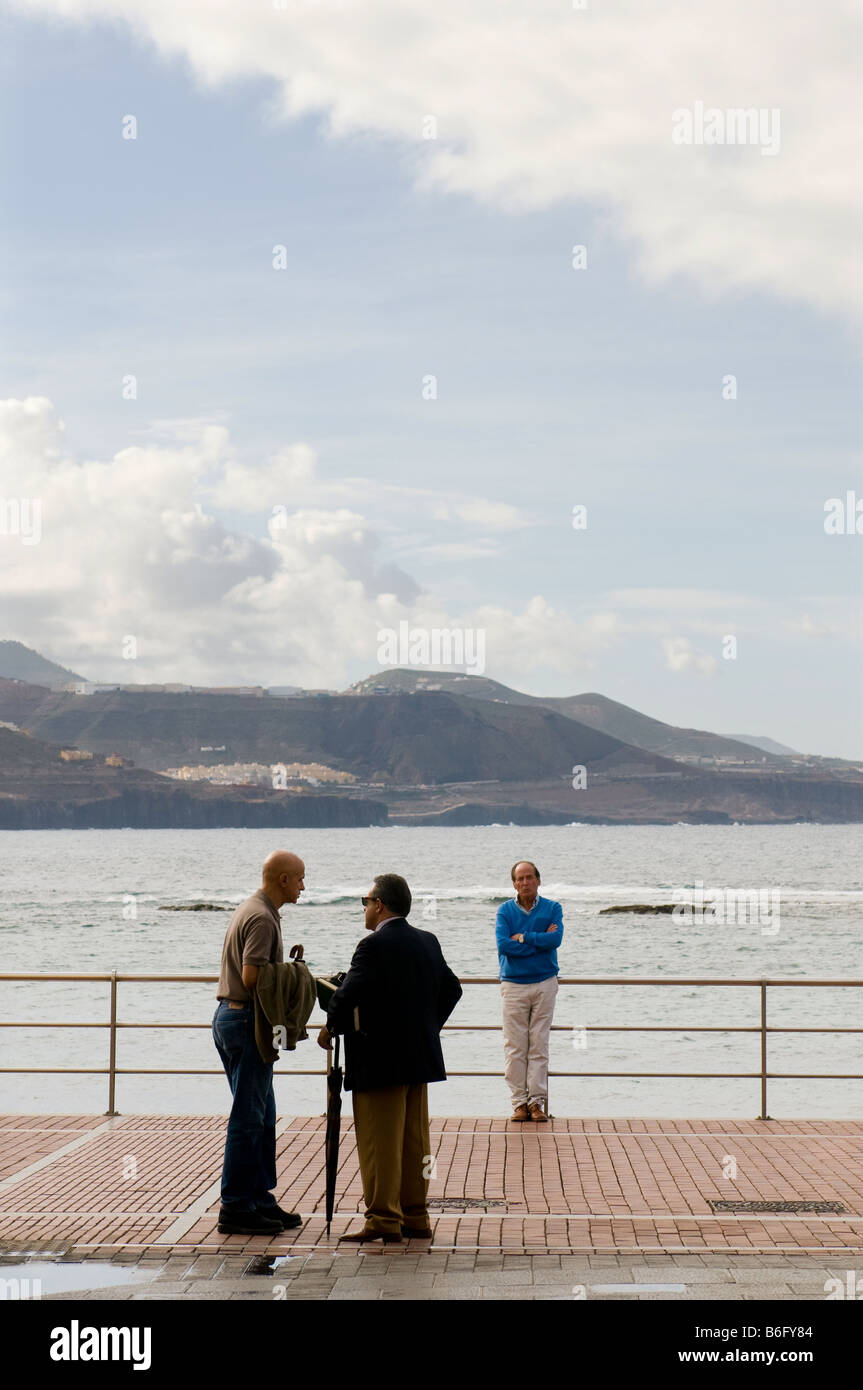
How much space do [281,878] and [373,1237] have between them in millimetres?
1770

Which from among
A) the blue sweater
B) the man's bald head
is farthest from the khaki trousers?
the blue sweater

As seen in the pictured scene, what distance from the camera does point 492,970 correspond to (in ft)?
138

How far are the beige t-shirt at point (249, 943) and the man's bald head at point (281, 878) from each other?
2.0 inches

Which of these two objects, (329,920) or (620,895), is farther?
(620,895)

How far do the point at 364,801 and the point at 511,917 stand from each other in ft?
606

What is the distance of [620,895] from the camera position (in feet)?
260

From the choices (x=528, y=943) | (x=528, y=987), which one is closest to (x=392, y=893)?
(x=528, y=943)

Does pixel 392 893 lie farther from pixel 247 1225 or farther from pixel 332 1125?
pixel 247 1225

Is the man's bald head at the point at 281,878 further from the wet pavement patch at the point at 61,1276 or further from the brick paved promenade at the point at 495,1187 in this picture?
the wet pavement patch at the point at 61,1276

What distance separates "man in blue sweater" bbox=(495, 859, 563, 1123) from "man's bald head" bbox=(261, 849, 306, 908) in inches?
142

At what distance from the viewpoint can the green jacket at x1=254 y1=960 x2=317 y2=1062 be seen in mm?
7445

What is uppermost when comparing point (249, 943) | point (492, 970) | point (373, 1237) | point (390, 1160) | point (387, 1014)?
point (249, 943)

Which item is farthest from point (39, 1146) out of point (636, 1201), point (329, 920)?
point (329, 920)
